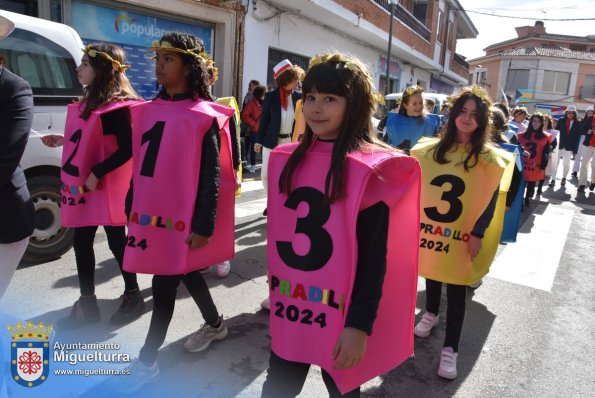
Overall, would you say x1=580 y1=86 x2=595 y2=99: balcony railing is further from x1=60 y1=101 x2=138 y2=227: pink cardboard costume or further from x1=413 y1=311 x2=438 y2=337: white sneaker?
x1=60 y1=101 x2=138 y2=227: pink cardboard costume

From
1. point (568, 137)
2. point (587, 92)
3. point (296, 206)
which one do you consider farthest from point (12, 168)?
point (587, 92)

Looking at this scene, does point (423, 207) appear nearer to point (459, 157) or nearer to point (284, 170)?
point (459, 157)

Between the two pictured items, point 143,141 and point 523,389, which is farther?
point 523,389

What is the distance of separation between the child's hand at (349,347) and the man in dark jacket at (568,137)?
12716 millimetres

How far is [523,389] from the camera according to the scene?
3.00 metres

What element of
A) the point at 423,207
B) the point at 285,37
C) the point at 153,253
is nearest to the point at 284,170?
the point at 153,253

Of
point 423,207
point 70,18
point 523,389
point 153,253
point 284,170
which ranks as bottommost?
point 523,389

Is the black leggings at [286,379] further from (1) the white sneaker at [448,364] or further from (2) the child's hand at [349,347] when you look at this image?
(1) the white sneaker at [448,364]

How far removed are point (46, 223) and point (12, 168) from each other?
2579 millimetres

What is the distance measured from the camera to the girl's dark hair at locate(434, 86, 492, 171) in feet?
10.3

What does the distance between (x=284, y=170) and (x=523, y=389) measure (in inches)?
90.8

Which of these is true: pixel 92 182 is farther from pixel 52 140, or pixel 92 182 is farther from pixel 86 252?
pixel 52 140

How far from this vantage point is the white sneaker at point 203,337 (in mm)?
3082

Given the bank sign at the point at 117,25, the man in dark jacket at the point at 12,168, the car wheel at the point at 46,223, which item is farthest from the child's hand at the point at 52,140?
the bank sign at the point at 117,25
